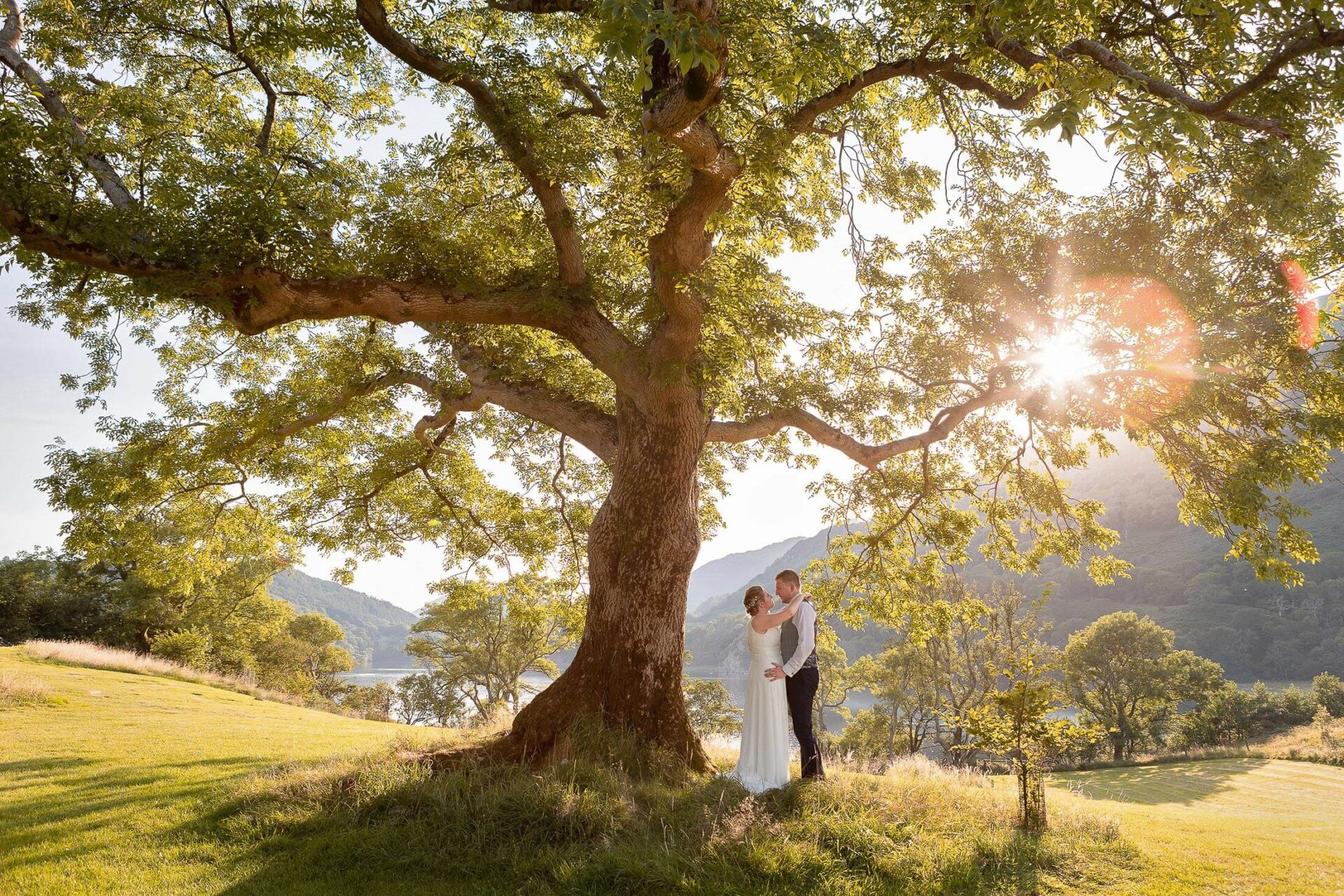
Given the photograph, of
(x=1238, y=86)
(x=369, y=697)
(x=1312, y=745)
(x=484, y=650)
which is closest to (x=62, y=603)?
(x=369, y=697)

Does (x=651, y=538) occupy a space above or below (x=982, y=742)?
above

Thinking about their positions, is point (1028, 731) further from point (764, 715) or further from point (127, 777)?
point (127, 777)

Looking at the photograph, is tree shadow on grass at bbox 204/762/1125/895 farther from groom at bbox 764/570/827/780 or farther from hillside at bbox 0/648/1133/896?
groom at bbox 764/570/827/780

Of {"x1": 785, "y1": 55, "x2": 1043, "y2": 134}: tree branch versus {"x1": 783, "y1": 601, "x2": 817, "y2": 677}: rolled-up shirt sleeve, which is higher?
{"x1": 785, "y1": 55, "x2": 1043, "y2": 134}: tree branch

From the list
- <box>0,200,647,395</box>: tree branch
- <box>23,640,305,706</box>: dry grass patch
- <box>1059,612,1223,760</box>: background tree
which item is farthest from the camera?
<box>1059,612,1223,760</box>: background tree

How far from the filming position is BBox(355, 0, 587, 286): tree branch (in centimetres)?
775

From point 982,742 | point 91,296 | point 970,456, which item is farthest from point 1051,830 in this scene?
point 91,296

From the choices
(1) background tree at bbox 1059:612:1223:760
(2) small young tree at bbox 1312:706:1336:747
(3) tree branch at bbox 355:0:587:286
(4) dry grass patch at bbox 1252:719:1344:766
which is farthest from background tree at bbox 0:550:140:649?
(2) small young tree at bbox 1312:706:1336:747

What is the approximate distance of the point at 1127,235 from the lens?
24.2 feet

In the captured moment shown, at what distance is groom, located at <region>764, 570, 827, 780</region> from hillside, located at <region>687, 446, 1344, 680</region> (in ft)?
245

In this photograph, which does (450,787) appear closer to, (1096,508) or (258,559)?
(1096,508)

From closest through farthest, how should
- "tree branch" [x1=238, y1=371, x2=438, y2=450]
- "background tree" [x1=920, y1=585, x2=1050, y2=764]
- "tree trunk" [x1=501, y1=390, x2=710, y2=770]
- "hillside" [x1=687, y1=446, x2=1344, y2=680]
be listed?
1. "tree trunk" [x1=501, y1=390, x2=710, y2=770]
2. "tree branch" [x1=238, y1=371, x2=438, y2=450]
3. "background tree" [x1=920, y1=585, x2=1050, y2=764]
4. "hillside" [x1=687, y1=446, x2=1344, y2=680]

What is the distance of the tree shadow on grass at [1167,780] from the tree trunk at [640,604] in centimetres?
1540

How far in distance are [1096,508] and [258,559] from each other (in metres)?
17.8
